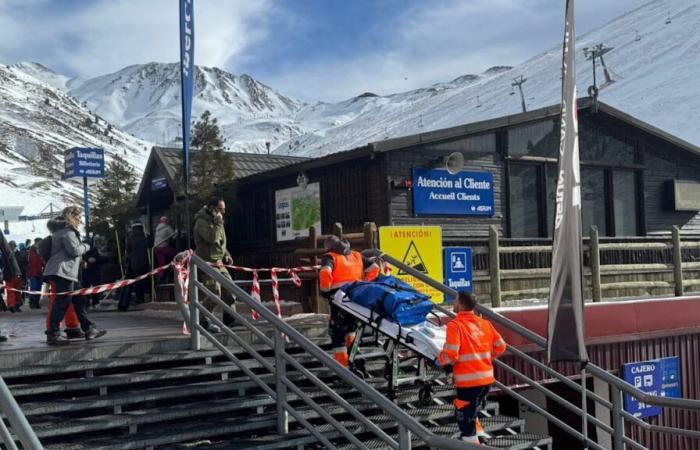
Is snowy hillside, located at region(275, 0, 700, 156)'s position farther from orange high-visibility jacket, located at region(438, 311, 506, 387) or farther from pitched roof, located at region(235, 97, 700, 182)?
orange high-visibility jacket, located at region(438, 311, 506, 387)

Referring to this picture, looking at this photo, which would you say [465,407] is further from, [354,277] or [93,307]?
[93,307]

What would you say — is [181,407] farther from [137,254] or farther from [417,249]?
[137,254]

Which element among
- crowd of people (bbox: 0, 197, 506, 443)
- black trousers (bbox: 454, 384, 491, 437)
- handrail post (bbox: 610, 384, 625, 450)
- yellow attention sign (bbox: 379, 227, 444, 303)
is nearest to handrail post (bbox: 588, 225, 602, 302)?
yellow attention sign (bbox: 379, 227, 444, 303)

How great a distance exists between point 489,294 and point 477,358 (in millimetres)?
6476

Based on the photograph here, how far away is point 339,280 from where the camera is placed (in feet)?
27.9

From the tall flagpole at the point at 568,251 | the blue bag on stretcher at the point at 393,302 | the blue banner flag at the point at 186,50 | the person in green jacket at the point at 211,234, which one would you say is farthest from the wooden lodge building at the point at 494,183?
the tall flagpole at the point at 568,251

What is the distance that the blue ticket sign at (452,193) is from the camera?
1494 cm

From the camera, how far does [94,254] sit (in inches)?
520

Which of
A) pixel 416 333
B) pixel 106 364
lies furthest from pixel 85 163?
pixel 416 333

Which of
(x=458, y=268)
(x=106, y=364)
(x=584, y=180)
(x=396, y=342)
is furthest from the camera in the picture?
(x=584, y=180)

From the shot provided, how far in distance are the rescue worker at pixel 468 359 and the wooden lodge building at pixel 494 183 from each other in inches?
253

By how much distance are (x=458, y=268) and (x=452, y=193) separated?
341 centimetres

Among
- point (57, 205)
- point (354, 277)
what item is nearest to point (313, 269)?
point (354, 277)

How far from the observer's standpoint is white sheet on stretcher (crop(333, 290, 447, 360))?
24.2 feet
